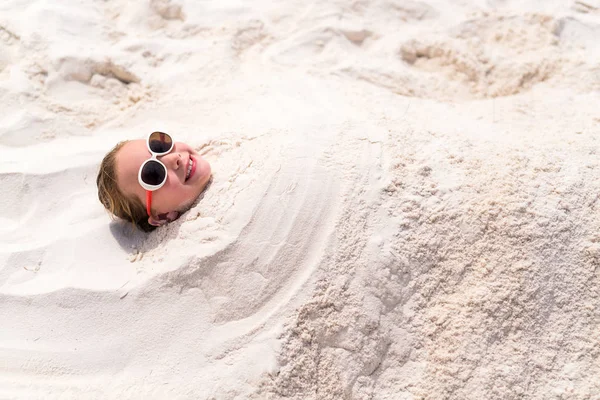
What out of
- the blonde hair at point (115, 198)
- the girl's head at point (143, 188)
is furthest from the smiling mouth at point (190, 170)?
the blonde hair at point (115, 198)

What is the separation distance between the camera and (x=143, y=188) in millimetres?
2090

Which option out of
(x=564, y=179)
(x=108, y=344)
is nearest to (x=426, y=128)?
(x=564, y=179)

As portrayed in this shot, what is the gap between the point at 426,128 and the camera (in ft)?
7.78

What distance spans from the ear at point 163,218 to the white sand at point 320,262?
0.05 m

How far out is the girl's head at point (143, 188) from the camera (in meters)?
2.10

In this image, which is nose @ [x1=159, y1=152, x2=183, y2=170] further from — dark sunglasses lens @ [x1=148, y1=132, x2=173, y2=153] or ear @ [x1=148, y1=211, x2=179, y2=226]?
ear @ [x1=148, y1=211, x2=179, y2=226]

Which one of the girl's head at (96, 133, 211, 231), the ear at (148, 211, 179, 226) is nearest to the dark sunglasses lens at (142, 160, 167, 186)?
the girl's head at (96, 133, 211, 231)

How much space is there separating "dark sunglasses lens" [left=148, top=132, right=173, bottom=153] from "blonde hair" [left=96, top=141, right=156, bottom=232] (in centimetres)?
16

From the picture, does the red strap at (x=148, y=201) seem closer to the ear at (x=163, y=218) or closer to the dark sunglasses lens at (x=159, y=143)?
the ear at (x=163, y=218)

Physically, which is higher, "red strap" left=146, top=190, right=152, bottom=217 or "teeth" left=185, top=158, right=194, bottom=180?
"teeth" left=185, top=158, right=194, bottom=180

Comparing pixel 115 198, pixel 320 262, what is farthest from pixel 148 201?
pixel 320 262

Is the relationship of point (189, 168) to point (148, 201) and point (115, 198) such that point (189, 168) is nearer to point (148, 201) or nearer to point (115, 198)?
point (148, 201)

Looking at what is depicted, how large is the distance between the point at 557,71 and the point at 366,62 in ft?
3.64

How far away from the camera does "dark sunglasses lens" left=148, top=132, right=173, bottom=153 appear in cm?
213
